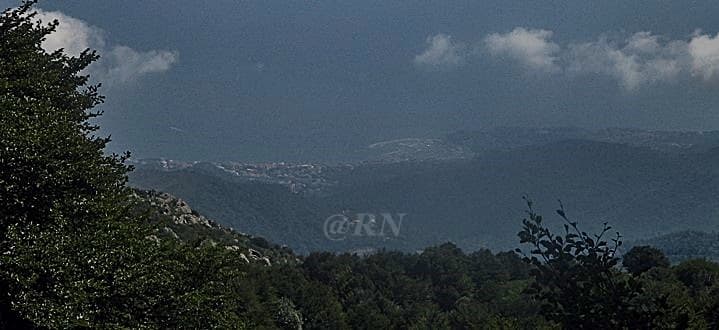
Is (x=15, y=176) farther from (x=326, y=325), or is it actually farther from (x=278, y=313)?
(x=326, y=325)

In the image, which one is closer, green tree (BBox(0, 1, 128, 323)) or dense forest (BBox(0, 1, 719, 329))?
dense forest (BBox(0, 1, 719, 329))

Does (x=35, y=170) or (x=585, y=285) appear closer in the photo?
(x=585, y=285)

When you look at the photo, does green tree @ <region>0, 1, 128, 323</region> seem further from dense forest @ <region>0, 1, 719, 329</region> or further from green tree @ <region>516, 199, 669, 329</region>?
green tree @ <region>516, 199, 669, 329</region>

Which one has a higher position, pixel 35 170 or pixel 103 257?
pixel 35 170

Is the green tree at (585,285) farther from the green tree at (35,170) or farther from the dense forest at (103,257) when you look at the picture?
the green tree at (35,170)

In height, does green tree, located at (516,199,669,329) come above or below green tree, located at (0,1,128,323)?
below

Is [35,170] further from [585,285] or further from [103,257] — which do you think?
[585,285]

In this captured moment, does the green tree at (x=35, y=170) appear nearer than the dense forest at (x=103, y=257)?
No

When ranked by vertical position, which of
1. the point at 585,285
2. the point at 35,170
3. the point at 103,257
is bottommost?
the point at 585,285

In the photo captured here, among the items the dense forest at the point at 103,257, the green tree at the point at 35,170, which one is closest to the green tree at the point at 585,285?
the dense forest at the point at 103,257

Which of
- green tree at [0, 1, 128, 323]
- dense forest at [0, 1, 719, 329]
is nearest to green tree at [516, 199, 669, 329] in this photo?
dense forest at [0, 1, 719, 329]

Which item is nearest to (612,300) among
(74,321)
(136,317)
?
(74,321)

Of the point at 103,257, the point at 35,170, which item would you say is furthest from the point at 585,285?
the point at 35,170

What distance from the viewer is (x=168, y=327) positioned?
16.8 meters
